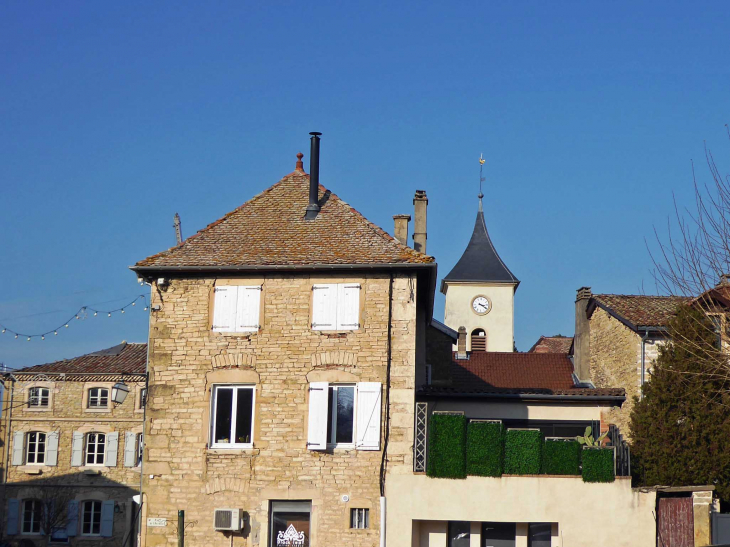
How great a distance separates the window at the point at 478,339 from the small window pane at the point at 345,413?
3785cm

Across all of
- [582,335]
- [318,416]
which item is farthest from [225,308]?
[582,335]

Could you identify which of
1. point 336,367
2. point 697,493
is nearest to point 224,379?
point 336,367

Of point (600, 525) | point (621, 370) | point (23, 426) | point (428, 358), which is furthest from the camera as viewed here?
point (23, 426)

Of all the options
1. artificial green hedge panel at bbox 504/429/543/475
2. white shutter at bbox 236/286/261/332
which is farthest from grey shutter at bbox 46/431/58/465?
artificial green hedge panel at bbox 504/429/543/475

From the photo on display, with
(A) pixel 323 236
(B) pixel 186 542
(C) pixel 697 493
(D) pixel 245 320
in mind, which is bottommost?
(B) pixel 186 542

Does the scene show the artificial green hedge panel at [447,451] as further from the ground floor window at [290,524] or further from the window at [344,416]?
the ground floor window at [290,524]

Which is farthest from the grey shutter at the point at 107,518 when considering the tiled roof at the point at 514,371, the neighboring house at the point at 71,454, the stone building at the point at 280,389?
the stone building at the point at 280,389

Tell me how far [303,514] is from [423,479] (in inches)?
102

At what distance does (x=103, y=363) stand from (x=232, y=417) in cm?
2600

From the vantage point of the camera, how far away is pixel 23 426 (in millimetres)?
42906

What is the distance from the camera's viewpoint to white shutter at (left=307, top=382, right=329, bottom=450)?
19.0 meters

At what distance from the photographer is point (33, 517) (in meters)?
41.8

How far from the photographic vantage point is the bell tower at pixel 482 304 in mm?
56750

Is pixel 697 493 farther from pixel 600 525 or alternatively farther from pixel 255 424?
pixel 255 424
